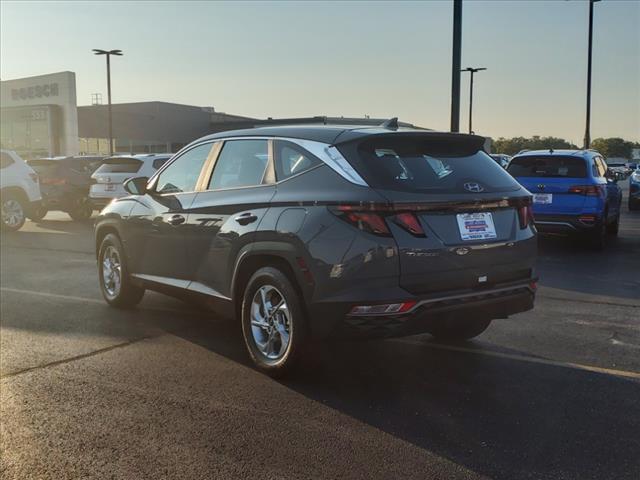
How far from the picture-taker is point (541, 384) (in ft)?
14.4

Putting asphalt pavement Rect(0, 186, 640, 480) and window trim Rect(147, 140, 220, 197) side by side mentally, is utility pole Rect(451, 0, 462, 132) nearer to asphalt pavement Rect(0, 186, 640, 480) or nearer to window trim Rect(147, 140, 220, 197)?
asphalt pavement Rect(0, 186, 640, 480)

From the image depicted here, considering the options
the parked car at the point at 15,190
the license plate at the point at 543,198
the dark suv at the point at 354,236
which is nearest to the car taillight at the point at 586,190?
the license plate at the point at 543,198

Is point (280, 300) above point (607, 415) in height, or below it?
above

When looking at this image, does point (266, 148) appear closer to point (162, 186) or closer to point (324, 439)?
point (162, 186)

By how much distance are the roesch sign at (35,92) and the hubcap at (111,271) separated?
4022 centimetres

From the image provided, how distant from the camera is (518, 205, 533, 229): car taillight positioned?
459cm

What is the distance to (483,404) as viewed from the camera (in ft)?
13.2

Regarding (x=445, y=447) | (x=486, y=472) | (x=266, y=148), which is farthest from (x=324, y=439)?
(x=266, y=148)

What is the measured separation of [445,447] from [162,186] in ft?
12.2

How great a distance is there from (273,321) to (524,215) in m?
1.93

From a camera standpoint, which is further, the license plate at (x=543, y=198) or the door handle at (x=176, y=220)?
the license plate at (x=543, y=198)

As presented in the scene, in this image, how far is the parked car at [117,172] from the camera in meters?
16.1

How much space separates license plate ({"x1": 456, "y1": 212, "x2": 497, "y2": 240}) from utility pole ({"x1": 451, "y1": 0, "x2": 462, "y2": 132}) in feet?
32.9

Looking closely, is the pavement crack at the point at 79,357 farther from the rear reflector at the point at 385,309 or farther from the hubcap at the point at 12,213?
the hubcap at the point at 12,213
